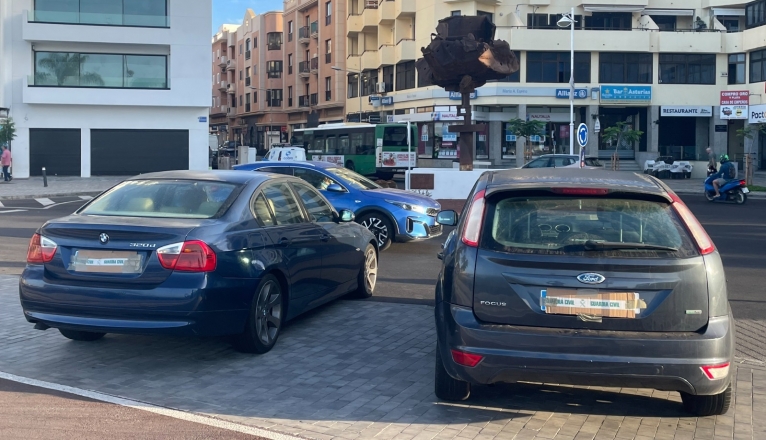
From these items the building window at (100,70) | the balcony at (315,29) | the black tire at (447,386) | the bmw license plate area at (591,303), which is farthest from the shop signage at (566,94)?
the bmw license plate area at (591,303)

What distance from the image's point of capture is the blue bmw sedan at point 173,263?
20.4 ft

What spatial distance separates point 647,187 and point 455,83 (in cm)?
1505

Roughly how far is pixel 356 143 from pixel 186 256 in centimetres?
3610

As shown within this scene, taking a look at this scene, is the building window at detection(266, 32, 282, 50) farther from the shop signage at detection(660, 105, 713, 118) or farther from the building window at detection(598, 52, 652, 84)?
the shop signage at detection(660, 105, 713, 118)

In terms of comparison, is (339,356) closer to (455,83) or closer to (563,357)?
(563,357)

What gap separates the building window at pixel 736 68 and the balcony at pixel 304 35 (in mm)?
35145

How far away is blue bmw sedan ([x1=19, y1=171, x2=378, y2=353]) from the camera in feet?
20.4

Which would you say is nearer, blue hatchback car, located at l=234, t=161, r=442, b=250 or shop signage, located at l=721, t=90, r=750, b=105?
blue hatchback car, located at l=234, t=161, r=442, b=250

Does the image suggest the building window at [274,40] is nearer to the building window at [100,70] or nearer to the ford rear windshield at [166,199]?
the building window at [100,70]

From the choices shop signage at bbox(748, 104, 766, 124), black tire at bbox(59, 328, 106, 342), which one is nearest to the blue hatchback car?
black tire at bbox(59, 328, 106, 342)

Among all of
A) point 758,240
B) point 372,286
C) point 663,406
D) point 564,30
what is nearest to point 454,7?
point 564,30

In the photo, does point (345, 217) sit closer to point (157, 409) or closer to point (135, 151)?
point (157, 409)

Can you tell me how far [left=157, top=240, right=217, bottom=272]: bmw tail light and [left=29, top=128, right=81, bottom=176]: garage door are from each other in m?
38.3

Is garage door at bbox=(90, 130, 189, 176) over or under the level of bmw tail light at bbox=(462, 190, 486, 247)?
over
